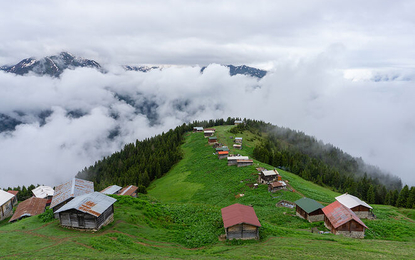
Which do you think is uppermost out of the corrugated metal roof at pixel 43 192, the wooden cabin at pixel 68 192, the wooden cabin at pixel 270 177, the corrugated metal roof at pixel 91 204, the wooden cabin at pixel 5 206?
the corrugated metal roof at pixel 91 204

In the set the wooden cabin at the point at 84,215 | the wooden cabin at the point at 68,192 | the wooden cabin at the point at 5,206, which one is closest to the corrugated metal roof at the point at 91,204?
the wooden cabin at the point at 84,215

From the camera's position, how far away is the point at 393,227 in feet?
145

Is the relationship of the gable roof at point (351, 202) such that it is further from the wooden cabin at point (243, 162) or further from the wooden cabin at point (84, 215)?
the wooden cabin at point (84, 215)

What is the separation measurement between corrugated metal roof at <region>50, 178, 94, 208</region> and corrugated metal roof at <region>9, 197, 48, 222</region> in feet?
45.7

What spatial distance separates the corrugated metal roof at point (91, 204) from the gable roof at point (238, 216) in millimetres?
18092

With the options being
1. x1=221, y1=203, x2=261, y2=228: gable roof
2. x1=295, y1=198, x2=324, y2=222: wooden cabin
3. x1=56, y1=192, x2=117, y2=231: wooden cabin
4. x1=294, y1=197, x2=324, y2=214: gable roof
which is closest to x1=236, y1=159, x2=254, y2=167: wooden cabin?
x1=294, y1=197, x2=324, y2=214: gable roof

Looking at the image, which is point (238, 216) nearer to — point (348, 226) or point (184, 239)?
point (184, 239)

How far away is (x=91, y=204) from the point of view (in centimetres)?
3384

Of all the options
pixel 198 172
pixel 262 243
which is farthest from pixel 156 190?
pixel 262 243

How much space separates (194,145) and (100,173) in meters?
57.0

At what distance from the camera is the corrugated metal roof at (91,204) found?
1259 inches

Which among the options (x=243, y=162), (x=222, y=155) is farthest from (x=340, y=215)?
(x=222, y=155)

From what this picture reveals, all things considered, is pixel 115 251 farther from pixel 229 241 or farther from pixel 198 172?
pixel 198 172

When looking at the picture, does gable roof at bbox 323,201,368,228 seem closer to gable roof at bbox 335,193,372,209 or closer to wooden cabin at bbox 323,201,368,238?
wooden cabin at bbox 323,201,368,238
